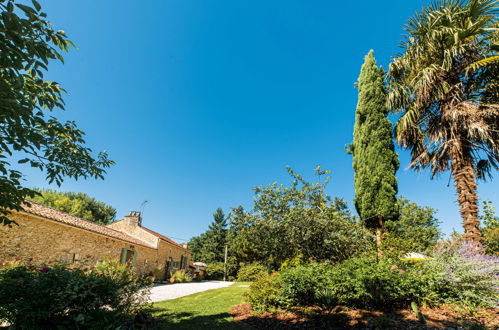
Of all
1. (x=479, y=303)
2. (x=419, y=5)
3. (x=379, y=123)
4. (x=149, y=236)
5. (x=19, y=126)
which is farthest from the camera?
(x=149, y=236)

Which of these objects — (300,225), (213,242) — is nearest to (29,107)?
(300,225)

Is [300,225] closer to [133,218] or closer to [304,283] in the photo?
[304,283]

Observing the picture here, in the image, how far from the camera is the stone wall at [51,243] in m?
9.07

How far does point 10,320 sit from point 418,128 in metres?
13.5

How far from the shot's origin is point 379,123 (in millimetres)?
11109

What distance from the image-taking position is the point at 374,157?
10.9m

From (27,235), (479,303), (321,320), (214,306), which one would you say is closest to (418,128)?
(479,303)

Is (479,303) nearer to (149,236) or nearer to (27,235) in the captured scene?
(27,235)

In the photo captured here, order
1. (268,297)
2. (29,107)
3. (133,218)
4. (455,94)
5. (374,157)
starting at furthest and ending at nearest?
(133,218)
(374,157)
(455,94)
(268,297)
(29,107)

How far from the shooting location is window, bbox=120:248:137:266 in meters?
15.3

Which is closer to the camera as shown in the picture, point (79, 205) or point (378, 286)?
point (378, 286)

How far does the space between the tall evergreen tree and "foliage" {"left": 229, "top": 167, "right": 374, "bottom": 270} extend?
4.20 feet

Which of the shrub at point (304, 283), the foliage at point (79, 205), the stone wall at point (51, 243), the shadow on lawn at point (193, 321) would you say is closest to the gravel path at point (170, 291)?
the shadow on lawn at point (193, 321)

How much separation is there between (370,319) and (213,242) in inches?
1362
